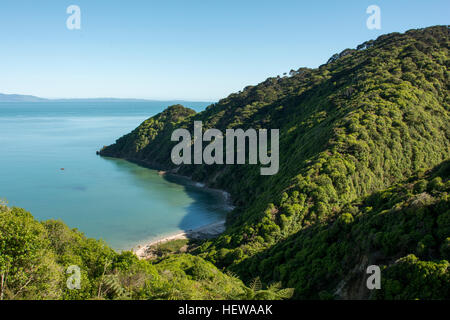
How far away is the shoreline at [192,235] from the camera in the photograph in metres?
41.0

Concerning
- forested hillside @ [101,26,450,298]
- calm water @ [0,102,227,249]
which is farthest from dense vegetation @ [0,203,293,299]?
calm water @ [0,102,227,249]

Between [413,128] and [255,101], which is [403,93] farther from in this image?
[255,101]

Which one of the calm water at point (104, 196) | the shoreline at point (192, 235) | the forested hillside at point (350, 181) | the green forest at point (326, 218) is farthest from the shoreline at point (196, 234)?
the green forest at point (326, 218)

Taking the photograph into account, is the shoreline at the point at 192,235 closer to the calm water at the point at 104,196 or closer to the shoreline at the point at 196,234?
the shoreline at the point at 196,234

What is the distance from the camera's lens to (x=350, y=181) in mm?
34469

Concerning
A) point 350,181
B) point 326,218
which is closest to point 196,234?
point 326,218

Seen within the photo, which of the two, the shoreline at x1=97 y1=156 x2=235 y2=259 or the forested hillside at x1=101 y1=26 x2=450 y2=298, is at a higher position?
the forested hillside at x1=101 y1=26 x2=450 y2=298

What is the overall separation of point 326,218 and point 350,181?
7.55 m

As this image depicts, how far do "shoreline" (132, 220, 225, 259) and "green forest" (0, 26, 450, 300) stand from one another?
435 cm

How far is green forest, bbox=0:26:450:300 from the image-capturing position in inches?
534

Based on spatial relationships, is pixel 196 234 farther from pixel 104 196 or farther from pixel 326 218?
pixel 104 196

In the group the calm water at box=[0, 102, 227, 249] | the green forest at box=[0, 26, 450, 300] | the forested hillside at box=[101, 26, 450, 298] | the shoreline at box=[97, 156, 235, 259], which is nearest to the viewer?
the green forest at box=[0, 26, 450, 300]

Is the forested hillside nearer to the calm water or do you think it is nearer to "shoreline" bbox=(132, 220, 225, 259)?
"shoreline" bbox=(132, 220, 225, 259)
